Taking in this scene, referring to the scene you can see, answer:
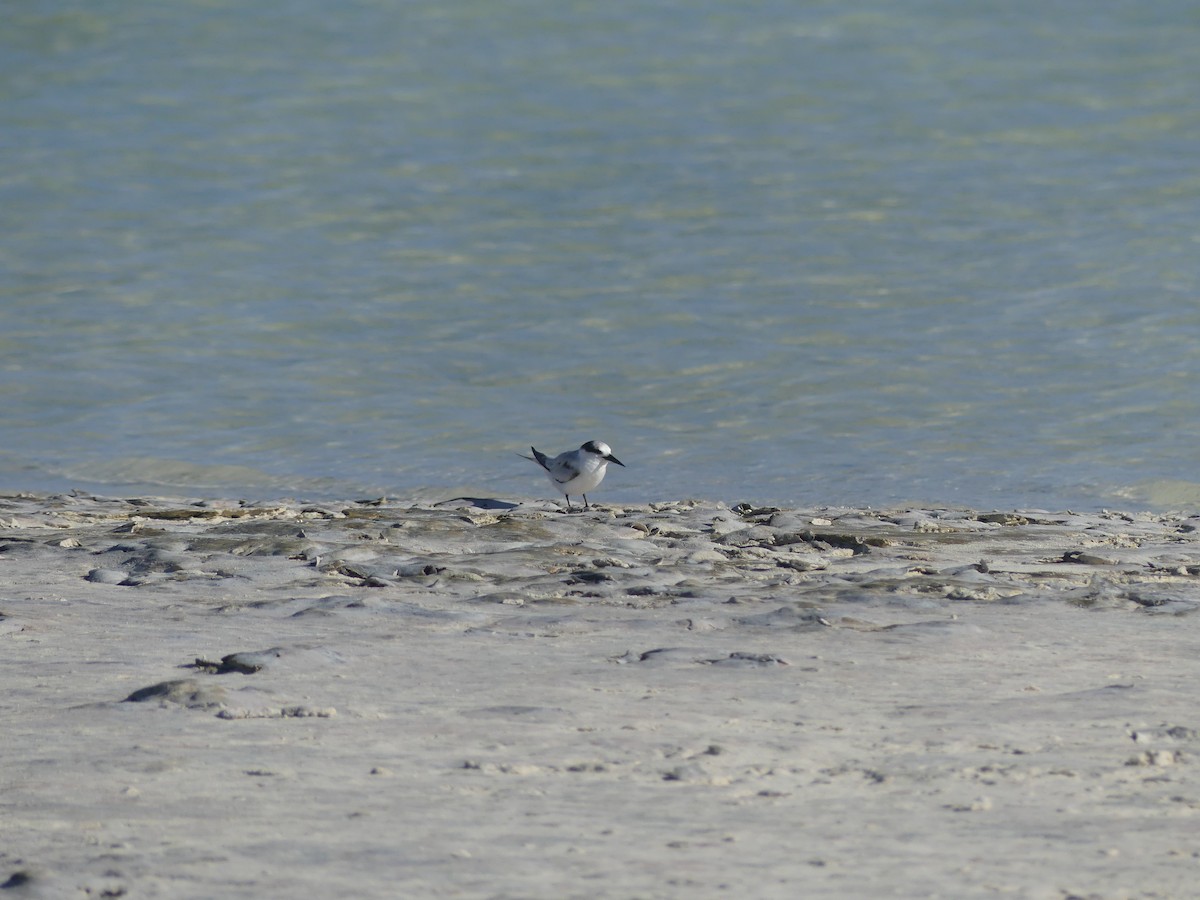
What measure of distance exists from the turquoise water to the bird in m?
0.67

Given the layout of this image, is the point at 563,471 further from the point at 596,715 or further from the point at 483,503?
the point at 596,715

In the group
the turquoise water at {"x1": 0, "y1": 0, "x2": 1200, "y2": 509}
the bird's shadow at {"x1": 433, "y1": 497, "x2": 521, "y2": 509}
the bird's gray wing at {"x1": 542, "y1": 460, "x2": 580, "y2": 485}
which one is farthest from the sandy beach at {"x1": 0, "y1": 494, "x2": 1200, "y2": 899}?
the turquoise water at {"x1": 0, "y1": 0, "x2": 1200, "y2": 509}

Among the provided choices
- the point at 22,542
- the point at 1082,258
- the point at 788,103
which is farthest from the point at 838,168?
the point at 22,542

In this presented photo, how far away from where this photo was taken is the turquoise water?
9.11 metres

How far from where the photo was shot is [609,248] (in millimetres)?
12078

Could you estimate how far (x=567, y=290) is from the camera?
37.8ft

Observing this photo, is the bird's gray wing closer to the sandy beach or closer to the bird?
the bird

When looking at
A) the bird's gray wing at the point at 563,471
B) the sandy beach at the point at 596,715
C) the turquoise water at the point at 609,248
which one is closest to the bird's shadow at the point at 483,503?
the bird's gray wing at the point at 563,471

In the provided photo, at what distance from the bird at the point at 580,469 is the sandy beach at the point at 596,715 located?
1.23 m

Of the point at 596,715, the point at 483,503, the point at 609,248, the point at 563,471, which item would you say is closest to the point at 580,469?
the point at 563,471

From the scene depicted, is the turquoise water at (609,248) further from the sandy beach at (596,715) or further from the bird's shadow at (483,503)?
the sandy beach at (596,715)

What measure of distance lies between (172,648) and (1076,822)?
2.46 metres

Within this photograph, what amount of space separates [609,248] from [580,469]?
4.72 m

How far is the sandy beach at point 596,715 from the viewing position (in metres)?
3.04
